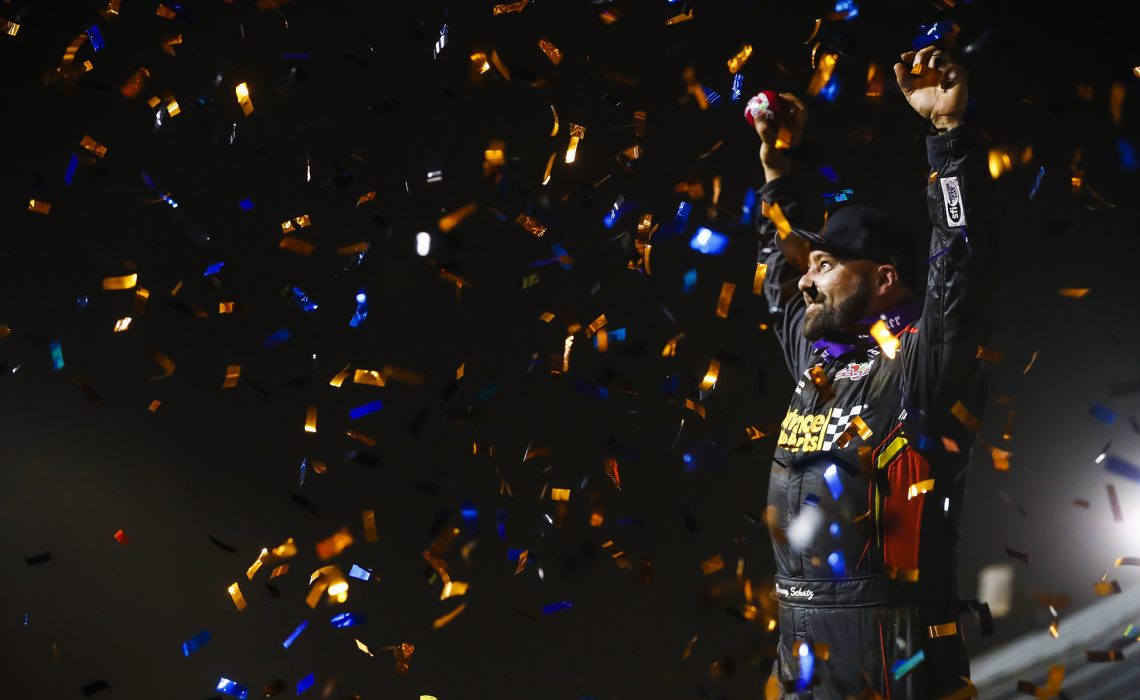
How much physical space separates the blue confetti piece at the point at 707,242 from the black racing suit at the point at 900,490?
2.41 feet

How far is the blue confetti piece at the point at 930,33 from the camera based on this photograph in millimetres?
2234

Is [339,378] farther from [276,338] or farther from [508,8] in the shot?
[508,8]

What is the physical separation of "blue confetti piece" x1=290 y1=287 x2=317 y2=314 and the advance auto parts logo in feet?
4.37

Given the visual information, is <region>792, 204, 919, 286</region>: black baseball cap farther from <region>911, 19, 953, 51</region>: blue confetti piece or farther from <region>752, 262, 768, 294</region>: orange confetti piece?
<region>911, 19, 953, 51</region>: blue confetti piece

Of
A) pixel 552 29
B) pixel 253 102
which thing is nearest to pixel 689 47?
pixel 552 29

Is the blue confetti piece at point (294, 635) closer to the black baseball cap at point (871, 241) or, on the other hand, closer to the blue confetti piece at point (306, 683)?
the blue confetti piece at point (306, 683)

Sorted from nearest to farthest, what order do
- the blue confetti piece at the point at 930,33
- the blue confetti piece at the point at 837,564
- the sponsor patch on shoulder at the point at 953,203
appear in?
the sponsor patch on shoulder at the point at 953,203, the blue confetti piece at the point at 837,564, the blue confetti piece at the point at 930,33

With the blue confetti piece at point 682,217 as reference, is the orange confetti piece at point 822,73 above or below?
above

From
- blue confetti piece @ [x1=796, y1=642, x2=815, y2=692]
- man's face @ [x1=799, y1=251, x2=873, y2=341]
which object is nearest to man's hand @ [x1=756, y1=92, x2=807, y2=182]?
man's face @ [x1=799, y1=251, x2=873, y2=341]

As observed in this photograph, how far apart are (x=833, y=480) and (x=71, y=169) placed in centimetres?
201

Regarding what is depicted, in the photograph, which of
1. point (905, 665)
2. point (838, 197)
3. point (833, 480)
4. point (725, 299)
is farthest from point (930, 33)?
point (905, 665)

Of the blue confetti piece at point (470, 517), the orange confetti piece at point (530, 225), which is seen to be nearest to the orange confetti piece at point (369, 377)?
the blue confetti piece at point (470, 517)

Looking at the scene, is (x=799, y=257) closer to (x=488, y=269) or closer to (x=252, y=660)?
(x=488, y=269)

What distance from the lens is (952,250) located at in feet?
5.60
